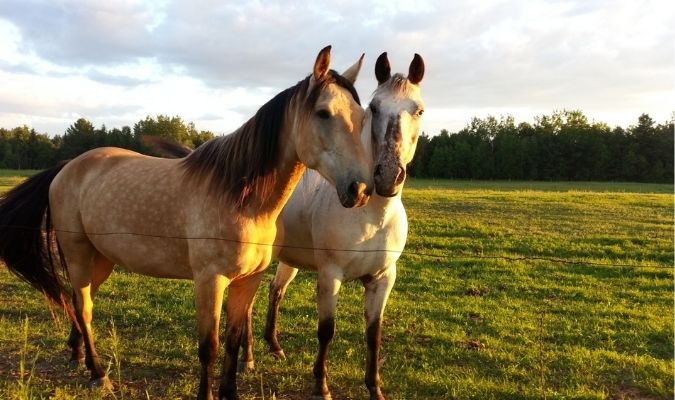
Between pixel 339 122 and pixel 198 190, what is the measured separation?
3.55 feet

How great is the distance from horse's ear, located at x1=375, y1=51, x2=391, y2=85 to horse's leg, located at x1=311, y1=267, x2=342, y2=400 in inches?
55.9

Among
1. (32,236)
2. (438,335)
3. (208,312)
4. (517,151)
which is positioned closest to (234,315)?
(208,312)

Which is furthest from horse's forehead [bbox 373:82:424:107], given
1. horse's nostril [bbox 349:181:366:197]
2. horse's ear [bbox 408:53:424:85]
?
horse's nostril [bbox 349:181:366:197]

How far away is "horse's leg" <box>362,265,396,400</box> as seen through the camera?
357 centimetres

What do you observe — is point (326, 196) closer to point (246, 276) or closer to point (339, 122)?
point (246, 276)

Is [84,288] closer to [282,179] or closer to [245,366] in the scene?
[245,366]

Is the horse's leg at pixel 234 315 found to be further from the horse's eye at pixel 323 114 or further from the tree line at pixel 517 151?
the tree line at pixel 517 151

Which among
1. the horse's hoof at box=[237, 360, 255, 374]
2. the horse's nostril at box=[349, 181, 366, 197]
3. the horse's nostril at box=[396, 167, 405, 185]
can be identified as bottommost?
the horse's hoof at box=[237, 360, 255, 374]

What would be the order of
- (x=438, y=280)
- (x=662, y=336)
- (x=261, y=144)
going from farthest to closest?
(x=438, y=280) → (x=662, y=336) → (x=261, y=144)

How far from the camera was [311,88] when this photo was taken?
2.67 m

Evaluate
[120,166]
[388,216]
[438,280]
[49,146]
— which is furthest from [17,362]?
→ [49,146]

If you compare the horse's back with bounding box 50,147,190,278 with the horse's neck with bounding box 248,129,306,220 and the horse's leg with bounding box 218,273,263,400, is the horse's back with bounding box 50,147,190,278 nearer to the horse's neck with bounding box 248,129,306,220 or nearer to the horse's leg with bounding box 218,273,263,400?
the horse's leg with bounding box 218,273,263,400

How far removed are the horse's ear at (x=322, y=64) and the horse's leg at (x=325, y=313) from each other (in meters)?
1.42

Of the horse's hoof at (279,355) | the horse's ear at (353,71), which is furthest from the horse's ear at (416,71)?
the horse's hoof at (279,355)
